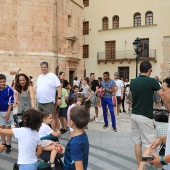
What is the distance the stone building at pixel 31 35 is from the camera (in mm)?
19469

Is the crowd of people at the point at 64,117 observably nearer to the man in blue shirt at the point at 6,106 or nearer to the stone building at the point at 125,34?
the man in blue shirt at the point at 6,106

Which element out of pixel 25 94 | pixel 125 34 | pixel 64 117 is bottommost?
pixel 64 117

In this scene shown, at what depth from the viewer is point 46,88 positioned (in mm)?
7227

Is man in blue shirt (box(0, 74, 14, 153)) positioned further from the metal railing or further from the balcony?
the metal railing

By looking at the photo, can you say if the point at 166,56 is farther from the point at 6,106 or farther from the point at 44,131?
the point at 44,131

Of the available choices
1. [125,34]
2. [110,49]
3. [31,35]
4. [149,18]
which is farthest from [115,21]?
[31,35]

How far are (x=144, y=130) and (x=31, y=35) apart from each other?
53.2 ft

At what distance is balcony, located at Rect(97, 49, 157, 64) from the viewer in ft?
104

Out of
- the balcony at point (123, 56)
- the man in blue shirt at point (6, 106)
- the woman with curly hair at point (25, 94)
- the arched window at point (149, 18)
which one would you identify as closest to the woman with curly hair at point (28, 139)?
the woman with curly hair at point (25, 94)

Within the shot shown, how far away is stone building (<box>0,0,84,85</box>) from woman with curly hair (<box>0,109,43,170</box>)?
16.1 metres

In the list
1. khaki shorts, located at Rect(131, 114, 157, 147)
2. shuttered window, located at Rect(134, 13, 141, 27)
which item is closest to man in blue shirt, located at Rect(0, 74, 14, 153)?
khaki shorts, located at Rect(131, 114, 157, 147)

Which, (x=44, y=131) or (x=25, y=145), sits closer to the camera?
(x=25, y=145)

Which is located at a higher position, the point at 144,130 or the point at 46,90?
the point at 46,90

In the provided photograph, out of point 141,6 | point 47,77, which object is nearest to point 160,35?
point 141,6
